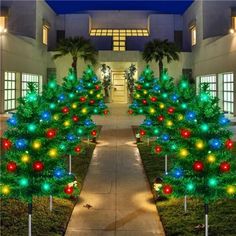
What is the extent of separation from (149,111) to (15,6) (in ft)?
103

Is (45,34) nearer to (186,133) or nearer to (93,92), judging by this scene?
(93,92)

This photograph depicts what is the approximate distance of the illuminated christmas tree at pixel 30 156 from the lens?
759 cm

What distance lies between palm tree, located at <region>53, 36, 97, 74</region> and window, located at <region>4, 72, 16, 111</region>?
8886 millimetres

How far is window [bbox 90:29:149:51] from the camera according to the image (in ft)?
174

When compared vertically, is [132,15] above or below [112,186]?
above

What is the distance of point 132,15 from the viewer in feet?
182

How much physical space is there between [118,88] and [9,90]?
21.3 metres

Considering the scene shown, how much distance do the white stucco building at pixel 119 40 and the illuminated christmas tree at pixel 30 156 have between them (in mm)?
26458

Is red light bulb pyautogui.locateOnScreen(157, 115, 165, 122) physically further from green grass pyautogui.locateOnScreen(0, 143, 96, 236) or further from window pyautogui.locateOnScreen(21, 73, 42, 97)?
window pyautogui.locateOnScreen(21, 73, 42, 97)

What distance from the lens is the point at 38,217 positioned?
9.18 metres

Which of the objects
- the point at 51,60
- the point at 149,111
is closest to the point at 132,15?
the point at 51,60

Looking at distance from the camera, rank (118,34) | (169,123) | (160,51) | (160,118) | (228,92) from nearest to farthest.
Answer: (169,123) < (160,118) < (228,92) < (160,51) < (118,34)

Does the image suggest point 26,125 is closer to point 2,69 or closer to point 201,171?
point 201,171

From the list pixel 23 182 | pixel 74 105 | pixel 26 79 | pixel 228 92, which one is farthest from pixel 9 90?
pixel 23 182
